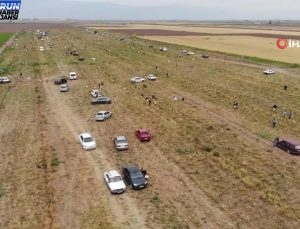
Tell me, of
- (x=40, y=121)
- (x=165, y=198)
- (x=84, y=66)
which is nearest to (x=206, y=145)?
(x=165, y=198)

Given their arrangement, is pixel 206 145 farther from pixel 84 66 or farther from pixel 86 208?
pixel 84 66

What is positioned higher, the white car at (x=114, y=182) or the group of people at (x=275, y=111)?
the group of people at (x=275, y=111)

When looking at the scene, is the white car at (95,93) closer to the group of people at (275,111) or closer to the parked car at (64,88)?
the parked car at (64,88)

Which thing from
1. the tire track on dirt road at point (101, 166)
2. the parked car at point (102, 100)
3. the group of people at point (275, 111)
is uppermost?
the group of people at point (275, 111)

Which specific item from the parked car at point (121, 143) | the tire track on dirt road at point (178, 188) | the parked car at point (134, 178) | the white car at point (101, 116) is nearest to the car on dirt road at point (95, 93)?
the white car at point (101, 116)

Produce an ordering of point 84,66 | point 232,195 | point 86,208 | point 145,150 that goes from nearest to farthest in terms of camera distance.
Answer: point 86,208, point 232,195, point 145,150, point 84,66

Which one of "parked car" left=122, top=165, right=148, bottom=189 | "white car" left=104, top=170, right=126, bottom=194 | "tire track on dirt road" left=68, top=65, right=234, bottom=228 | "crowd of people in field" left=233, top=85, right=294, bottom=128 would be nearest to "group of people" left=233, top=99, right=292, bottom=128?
"crowd of people in field" left=233, top=85, right=294, bottom=128

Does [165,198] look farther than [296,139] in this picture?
No

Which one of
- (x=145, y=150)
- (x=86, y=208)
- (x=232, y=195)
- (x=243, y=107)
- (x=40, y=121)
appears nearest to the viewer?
(x=86, y=208)
